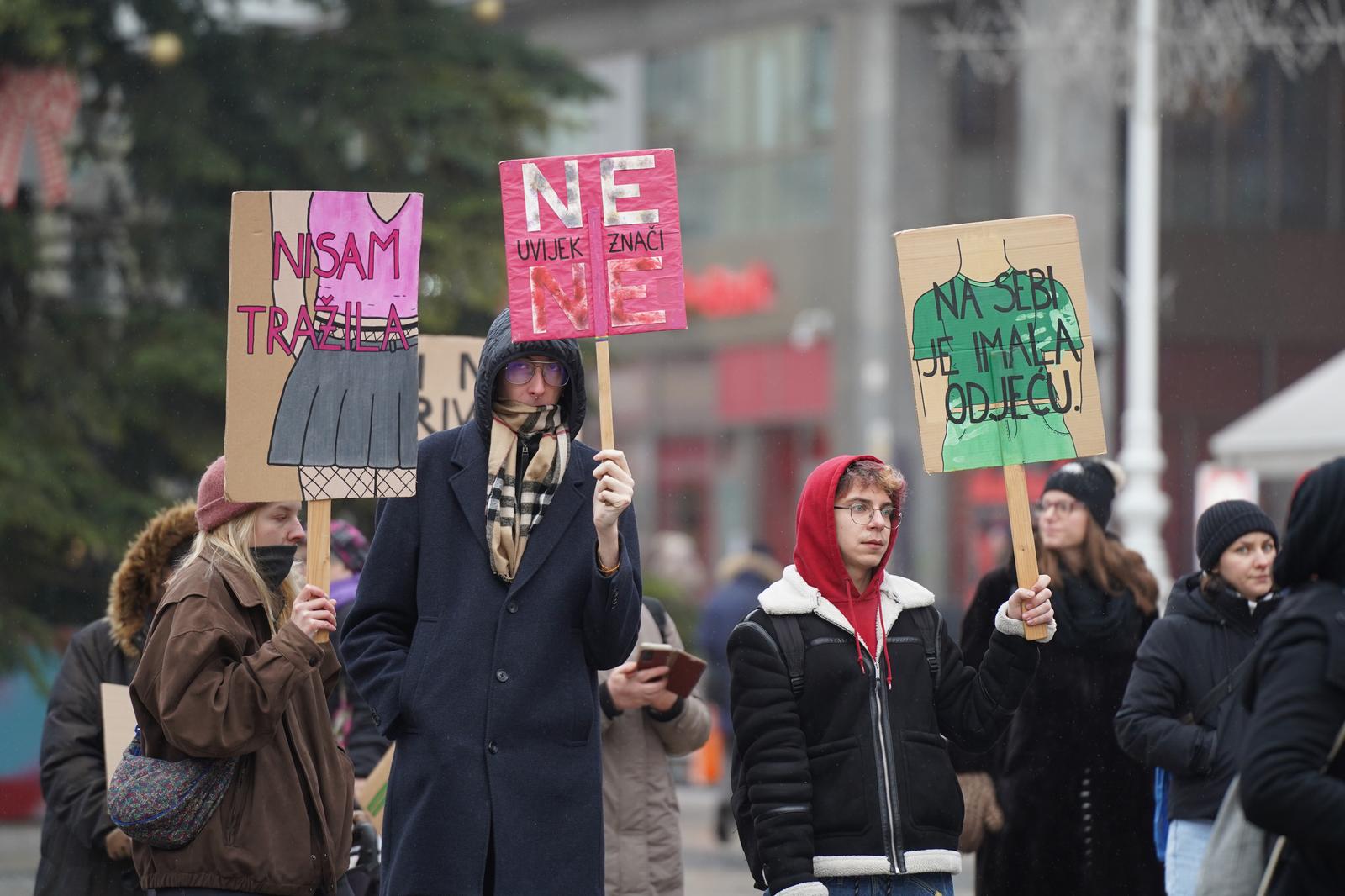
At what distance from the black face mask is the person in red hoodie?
45.8 inches

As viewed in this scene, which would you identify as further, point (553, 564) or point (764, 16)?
point (764, 16)

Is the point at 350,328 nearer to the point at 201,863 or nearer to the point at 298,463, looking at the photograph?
the point at 298,463

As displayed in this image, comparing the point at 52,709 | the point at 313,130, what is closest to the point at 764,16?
the point at 313,130

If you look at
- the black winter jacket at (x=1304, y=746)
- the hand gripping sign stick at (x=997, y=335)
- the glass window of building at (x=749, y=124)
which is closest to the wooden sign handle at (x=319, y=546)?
the hand gripping sign stick at (x=997, y=335)

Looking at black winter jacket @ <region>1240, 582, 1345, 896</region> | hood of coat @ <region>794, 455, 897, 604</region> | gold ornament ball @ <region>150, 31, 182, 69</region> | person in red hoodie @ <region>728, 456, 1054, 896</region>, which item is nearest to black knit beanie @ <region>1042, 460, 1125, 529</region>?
person in red hoodie @ <region>728, 456, 1054, 896</region>

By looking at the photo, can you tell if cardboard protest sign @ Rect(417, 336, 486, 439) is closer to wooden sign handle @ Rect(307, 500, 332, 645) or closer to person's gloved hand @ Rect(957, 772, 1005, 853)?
person's gloved hand @ Rect(957, 772, 1005, 853)

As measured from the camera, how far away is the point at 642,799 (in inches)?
244

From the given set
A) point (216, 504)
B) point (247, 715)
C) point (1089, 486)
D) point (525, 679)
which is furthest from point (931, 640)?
point (1089, 486)

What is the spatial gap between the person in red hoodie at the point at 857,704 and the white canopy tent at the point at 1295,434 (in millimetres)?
7241

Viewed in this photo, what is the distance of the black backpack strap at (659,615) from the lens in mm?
6434

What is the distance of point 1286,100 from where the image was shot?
29.2 meters

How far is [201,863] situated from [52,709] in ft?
4.97

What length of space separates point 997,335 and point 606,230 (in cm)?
111

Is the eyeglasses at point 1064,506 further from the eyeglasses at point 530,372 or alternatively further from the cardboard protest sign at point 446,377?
the eyeglasses at point 530,372
